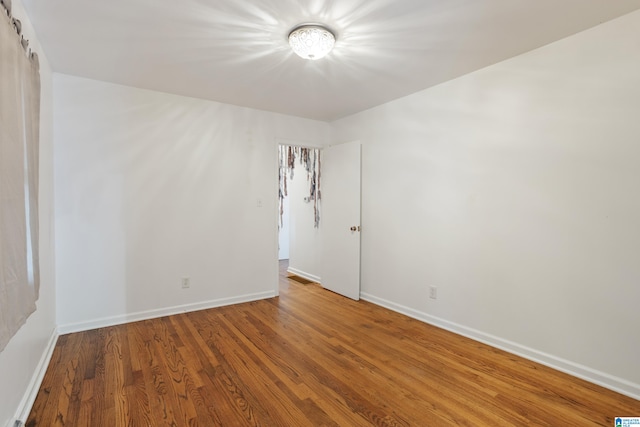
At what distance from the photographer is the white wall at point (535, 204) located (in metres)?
2.02

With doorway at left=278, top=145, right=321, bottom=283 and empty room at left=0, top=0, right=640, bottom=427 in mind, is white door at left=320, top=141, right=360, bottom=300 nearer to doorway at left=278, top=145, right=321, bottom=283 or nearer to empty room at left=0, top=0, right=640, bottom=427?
empty room at left=0, top=0, right=640, bottom=427

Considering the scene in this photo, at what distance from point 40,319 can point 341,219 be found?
3089mm

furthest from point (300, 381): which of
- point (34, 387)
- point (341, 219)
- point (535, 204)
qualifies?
point (341, 219)

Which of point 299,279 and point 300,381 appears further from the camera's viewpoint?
point 299,279

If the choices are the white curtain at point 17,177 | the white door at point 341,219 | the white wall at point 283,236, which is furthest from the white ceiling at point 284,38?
the white wall at point 283,236

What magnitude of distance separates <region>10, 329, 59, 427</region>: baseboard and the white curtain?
562 mm

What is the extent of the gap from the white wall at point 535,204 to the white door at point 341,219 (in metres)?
0.62

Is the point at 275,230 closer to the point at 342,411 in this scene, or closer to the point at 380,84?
the point at 380,84

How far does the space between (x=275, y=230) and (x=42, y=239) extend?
2.29 meters

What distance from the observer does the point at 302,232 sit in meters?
5.15

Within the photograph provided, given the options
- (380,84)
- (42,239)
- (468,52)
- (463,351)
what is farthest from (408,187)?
(42,239)

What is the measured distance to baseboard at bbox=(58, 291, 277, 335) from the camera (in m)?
2.89

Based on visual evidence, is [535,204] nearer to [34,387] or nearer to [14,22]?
[14,22]

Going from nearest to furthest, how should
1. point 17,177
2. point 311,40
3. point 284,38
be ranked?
point 17,177, point 311,40, point 284,38
